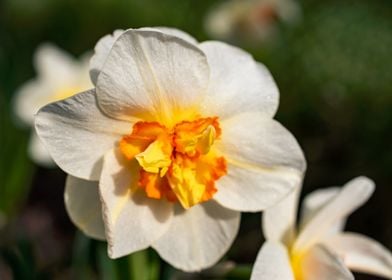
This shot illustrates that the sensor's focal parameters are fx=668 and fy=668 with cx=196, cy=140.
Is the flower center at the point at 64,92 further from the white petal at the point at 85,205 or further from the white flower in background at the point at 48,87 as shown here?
the white petal at the point at 85,205

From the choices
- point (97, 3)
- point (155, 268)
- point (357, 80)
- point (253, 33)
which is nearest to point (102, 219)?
point (155, 268)

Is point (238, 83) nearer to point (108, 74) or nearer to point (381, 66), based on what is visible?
point (108, 74)

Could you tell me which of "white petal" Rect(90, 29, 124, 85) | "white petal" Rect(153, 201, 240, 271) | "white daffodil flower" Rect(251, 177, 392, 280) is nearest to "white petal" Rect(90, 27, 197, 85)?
"white petal" Rect(90, 29, 124, 85)

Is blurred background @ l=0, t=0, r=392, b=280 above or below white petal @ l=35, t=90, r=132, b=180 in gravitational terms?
below

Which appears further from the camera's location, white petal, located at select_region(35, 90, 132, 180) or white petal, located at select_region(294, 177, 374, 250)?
white petal, located at select_region(294, 177, 374, 250)

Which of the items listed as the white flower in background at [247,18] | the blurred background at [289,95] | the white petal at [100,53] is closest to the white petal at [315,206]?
the white petal at [100,53]

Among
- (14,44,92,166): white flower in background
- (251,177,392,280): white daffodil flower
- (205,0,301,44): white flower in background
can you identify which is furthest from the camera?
(205,0,301,44): white flower in background

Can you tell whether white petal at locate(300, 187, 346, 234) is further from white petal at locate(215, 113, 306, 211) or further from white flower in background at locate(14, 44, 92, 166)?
white flower in background at locate(14, 44, 92, 166)

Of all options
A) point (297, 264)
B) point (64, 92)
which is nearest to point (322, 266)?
point (297, 264)
